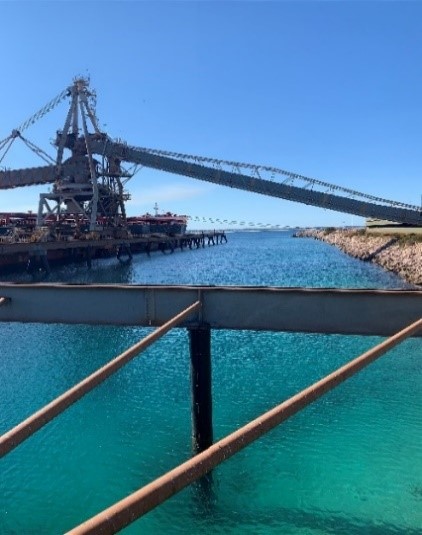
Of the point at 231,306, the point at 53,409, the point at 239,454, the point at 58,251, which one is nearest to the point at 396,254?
the point at 58,251

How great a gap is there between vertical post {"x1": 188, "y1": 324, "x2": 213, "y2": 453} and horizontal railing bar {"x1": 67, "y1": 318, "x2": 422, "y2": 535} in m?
4.37

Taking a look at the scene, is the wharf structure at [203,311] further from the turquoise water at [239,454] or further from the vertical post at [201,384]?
the turquoise water at [239,454]

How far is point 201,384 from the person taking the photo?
1127 centimetres

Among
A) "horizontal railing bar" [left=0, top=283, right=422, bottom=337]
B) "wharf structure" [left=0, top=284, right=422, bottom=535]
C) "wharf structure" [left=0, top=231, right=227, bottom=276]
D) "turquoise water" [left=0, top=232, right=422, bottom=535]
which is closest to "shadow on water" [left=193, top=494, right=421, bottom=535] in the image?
"turquoise water" [left=0, top=232, right=422, bottom=535]

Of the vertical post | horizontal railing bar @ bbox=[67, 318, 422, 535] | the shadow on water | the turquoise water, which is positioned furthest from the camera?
the vertical post

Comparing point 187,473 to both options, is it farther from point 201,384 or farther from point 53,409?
point 201,384

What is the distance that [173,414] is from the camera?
14547mm

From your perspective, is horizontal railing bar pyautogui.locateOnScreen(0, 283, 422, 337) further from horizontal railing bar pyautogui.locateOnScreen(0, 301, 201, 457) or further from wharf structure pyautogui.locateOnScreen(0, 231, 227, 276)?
wharf structure pyautogui.locateOnScreen(0, 231, 227, 276)

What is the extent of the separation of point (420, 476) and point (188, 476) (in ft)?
24.7

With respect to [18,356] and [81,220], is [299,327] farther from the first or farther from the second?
[81,220]

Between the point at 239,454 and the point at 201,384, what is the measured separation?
2.35 m

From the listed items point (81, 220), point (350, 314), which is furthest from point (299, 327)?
point (81, 220)

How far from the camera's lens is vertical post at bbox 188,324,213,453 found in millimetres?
10992

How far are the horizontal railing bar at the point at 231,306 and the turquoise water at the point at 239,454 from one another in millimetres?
3492
